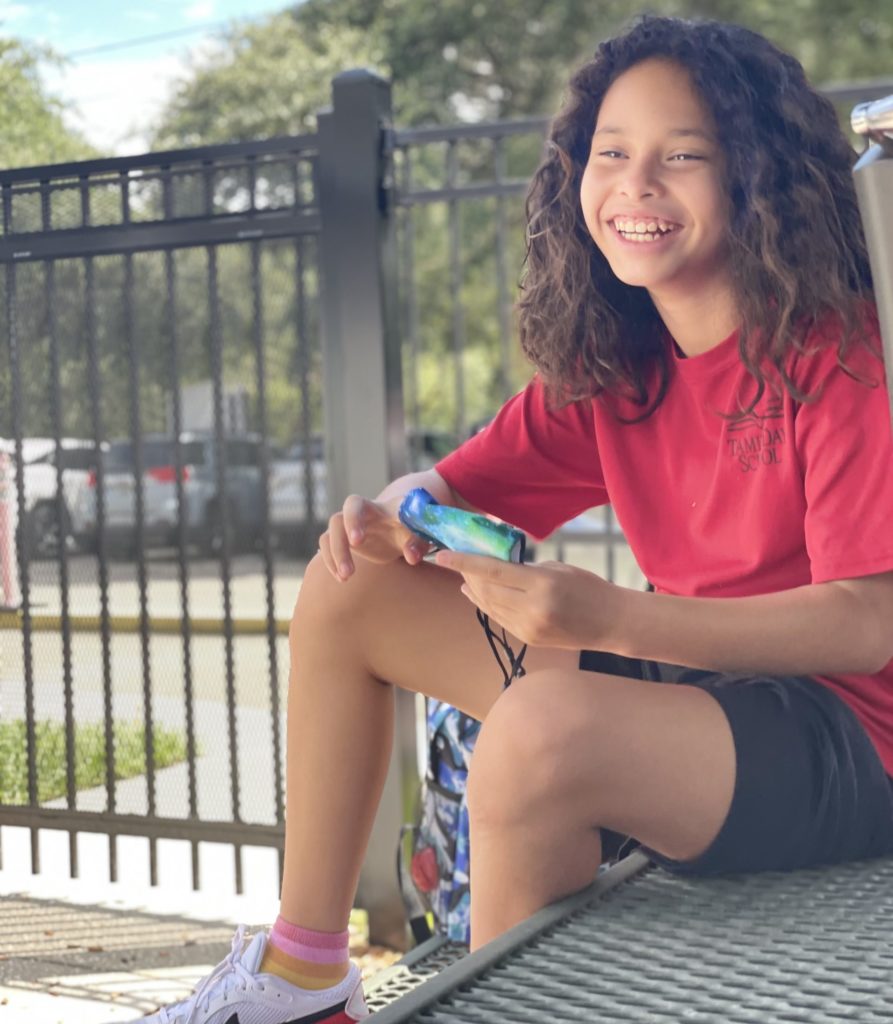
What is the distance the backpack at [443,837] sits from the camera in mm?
2742

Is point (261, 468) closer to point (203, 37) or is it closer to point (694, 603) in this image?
point (694, 603)

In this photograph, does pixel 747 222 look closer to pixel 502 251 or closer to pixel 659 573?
pixel 659 573

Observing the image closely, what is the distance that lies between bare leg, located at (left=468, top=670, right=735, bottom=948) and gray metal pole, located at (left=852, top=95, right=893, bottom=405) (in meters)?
0.69

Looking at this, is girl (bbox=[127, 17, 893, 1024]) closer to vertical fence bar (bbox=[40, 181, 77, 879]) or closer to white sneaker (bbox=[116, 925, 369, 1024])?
white sneaker (bbox=[116, 925, 369, 1024])

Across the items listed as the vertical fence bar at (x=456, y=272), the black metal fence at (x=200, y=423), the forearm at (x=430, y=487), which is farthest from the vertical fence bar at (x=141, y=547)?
the forearm at (x=430, y=487)

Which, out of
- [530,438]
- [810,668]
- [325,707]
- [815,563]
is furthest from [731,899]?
[530,438]

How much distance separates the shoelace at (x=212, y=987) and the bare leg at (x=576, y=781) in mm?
341

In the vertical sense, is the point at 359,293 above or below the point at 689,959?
above

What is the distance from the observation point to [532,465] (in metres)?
2.22

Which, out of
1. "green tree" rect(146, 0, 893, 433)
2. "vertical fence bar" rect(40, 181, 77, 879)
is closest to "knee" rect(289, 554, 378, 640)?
"vertical fence bar" rect(40, 181, 77, 879)

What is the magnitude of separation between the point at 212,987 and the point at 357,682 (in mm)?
408

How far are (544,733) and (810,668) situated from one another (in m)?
0.32

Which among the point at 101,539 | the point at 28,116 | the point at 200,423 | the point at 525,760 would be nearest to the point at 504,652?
the point at 525,760

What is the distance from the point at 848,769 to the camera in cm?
169
